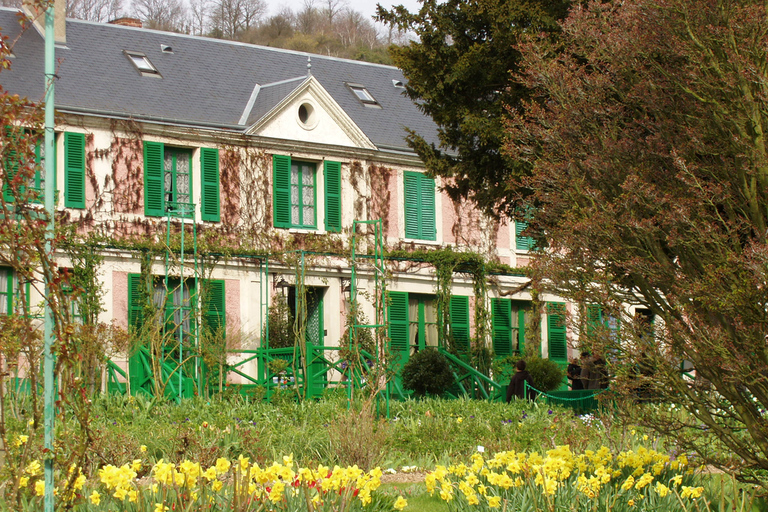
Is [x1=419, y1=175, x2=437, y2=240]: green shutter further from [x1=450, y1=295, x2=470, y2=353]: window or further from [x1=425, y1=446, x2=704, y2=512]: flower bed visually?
[x1=425, y1=446, x2=704, y2=512]: flower bed

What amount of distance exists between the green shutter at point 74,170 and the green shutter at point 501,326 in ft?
29.3

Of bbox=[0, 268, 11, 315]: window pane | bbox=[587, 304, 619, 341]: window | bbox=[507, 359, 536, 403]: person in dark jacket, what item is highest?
bbox=[0, 268, 11, 315]: window pane

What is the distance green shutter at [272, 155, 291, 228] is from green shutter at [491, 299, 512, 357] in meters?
5.09

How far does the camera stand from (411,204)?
65.7 feet

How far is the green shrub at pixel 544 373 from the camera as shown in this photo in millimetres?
19031

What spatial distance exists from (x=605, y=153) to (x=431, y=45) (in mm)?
7942

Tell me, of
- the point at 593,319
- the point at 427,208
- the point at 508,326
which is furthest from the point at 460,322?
the point at 593,319

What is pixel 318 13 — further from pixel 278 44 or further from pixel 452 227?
pixel 452 227

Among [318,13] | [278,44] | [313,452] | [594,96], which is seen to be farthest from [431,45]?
[318,13]

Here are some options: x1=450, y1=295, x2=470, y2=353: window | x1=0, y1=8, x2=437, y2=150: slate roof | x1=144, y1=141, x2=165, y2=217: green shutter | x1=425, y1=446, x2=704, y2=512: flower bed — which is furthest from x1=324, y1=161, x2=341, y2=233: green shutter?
→ x1=425, y1=446, x2=704, y2=512: flower bed

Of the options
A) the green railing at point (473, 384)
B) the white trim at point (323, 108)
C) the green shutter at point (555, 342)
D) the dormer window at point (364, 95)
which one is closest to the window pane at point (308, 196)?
the white trim at point (323, 108)

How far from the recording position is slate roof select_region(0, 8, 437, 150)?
1766cm

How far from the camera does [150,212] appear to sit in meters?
17.3

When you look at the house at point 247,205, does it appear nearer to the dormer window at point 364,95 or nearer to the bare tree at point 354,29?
the dormer window at point 364,95
